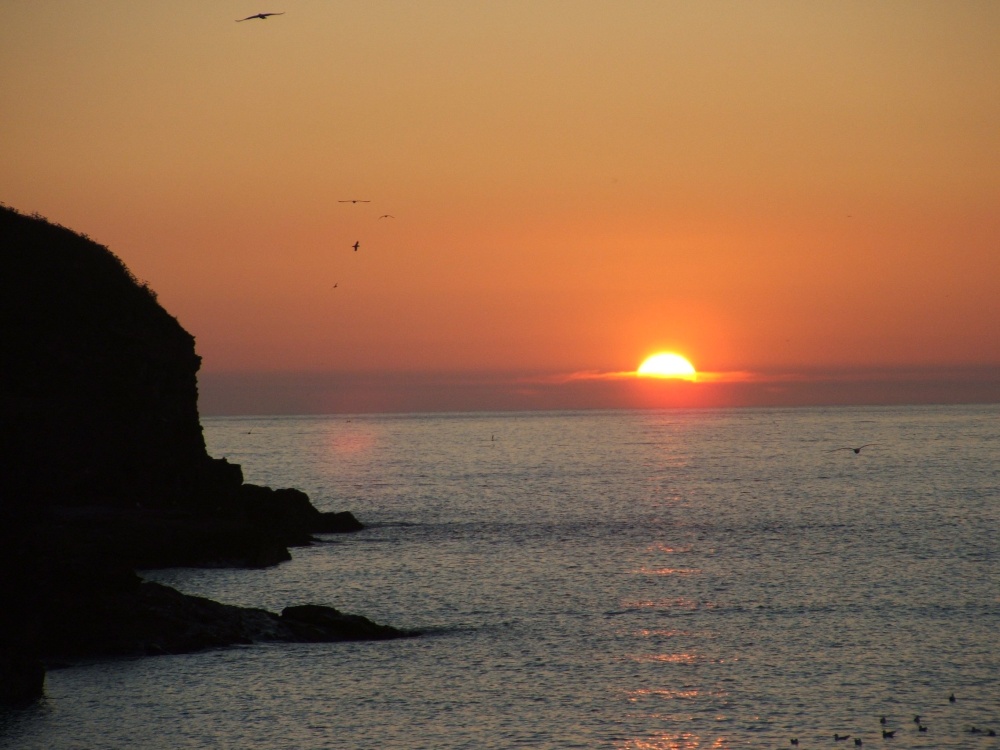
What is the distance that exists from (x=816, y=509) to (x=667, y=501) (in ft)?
51.5

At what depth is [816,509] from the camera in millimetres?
97875

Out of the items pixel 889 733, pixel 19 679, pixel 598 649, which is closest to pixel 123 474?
pixel 19 679

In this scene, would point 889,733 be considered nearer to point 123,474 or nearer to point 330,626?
point 330,626

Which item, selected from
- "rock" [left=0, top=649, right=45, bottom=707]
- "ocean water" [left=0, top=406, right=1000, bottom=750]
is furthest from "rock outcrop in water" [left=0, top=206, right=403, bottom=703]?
"rock" [left=0, top=649, right=45, bottom=707]

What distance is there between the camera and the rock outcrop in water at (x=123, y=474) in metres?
39.0

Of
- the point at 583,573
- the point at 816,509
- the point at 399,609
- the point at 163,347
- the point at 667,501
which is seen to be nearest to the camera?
the point at 399,609

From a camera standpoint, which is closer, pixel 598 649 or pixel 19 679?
pixel 19 679

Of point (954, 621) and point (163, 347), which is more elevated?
point (163, 347)

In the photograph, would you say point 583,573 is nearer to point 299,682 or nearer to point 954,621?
point 954,621

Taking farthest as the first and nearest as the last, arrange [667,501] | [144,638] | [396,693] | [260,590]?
1. [667,501]
2. [260,590]
3. [144,638]
4. [396,693]

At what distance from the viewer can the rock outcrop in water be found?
39.0 m

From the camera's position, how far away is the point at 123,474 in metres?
68.1

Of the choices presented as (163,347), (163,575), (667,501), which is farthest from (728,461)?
(163,575)

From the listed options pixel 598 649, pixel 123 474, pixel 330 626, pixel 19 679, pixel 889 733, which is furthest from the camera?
pixel 123 474
